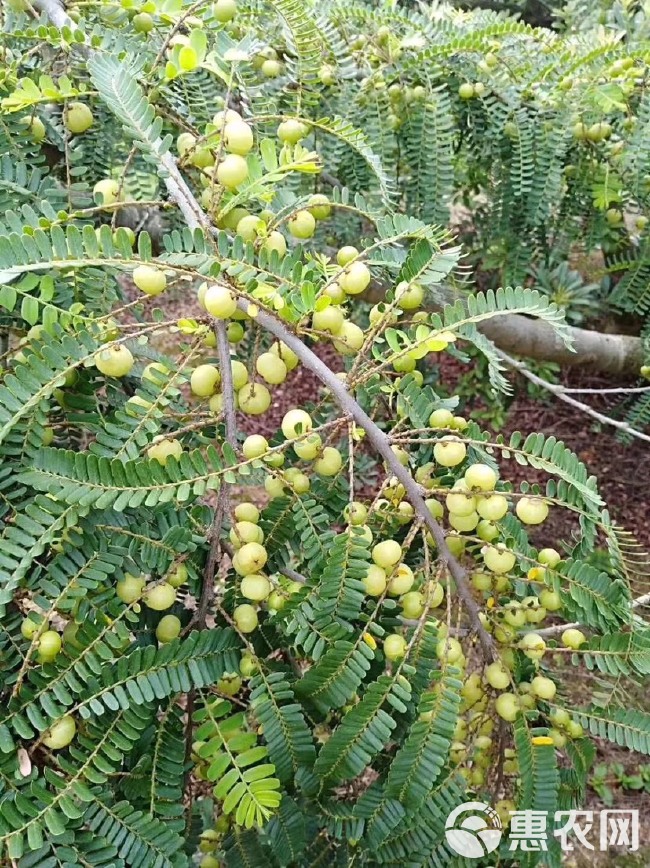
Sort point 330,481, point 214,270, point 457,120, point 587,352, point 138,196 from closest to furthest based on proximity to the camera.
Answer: point 214,270 < point 330,481 < point 138,196 < point 457,120 < point 587,352

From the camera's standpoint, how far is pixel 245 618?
2.47 feet

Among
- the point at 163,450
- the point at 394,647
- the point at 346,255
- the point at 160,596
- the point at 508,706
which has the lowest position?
the point at 508,706

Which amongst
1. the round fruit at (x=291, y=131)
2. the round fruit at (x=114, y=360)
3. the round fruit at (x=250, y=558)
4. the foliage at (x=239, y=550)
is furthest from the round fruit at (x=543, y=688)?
the round fruit at (x=291, y=131)

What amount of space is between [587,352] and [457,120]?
917 millimetres

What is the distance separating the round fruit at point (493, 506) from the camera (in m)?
0.71

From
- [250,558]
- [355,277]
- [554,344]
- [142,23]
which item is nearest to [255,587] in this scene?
[250,558]

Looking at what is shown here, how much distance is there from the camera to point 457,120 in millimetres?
1750

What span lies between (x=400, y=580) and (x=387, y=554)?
0.04 meters

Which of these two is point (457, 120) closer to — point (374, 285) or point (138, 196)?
point (374, 285)

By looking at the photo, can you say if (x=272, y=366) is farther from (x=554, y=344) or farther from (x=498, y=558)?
(x=554, y=344)

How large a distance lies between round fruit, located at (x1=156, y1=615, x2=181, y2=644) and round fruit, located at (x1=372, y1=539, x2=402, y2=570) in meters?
0.23

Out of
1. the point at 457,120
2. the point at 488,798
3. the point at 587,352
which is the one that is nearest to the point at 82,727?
the point at 488,798

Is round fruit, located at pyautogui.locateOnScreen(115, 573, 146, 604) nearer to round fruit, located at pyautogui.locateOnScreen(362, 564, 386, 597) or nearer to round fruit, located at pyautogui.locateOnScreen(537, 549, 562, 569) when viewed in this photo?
round fruit, located at pyautogui.locateOnScreen(362, 564, 386, 597)

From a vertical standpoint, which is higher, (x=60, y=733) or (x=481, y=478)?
(x=481, y=478)
